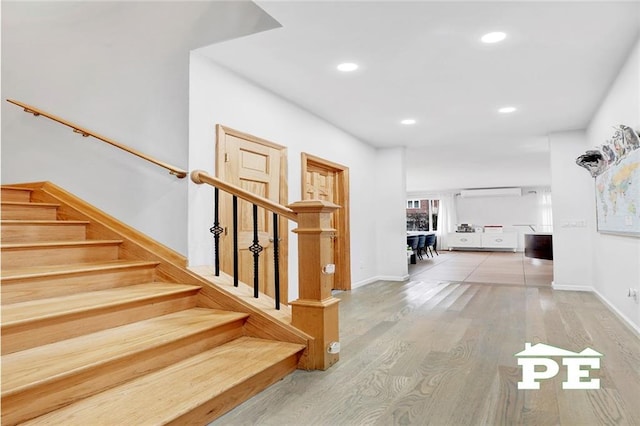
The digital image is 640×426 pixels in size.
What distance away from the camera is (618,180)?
11.7 ft

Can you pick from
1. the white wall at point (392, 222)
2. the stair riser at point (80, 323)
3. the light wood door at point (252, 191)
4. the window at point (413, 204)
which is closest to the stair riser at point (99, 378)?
the stair riser at point (80, 323)

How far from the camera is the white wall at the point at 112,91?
302 centimetres

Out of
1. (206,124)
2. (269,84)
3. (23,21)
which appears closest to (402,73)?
(269,84)

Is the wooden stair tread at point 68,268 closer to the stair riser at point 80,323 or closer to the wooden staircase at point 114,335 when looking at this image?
the wooden staircase at point 114,335

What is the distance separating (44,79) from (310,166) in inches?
111

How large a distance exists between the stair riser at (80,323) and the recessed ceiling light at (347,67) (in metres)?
2.23

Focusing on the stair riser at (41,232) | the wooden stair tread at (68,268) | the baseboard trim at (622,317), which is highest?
the stair riser at (41,232)

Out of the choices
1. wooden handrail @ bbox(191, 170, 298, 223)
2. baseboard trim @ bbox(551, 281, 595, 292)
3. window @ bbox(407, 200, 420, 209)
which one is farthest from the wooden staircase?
window @ bbox(407, 200, 420, 209)

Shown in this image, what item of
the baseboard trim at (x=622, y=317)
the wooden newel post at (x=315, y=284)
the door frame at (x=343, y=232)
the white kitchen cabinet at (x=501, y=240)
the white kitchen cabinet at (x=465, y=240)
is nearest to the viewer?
the wooden newel post at (x=315, y=284)

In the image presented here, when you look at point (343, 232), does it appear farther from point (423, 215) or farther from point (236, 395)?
point (423, 215)

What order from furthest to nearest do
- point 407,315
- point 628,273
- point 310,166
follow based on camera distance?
1. point 310,166
2. point 407,315
3. point 628,273

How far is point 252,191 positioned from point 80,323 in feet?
6.25

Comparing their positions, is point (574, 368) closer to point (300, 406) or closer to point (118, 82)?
point (300, 406)

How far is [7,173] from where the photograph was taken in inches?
144
